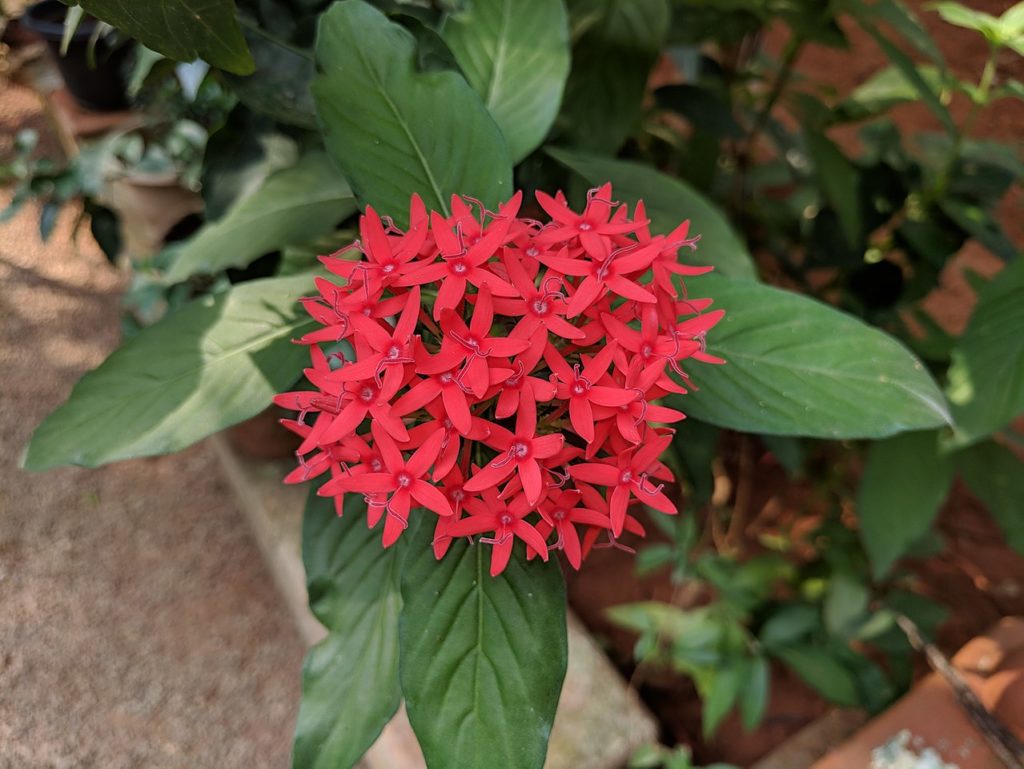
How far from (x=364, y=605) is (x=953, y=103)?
2.00 metres

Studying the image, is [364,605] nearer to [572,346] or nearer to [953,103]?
[572,346]

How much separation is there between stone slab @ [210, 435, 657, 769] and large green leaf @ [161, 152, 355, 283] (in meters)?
0.49

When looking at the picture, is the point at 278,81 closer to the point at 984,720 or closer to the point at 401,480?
the point at 401,480

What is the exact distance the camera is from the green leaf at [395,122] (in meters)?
0.67

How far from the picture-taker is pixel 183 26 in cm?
58

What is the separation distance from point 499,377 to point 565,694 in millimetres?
819

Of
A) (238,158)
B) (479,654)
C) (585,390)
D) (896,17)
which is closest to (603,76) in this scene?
(896,17)

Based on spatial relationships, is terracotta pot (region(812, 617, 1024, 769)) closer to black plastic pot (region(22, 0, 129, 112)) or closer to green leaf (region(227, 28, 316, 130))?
green leaf (region(227, 28, 316, 130))

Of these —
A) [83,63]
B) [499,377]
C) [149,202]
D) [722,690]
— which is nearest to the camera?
[499,377]

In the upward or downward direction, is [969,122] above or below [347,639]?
above

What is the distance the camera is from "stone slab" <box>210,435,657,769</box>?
44.1 inches

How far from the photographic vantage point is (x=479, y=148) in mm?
698

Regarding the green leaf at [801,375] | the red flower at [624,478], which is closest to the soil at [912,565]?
the green leaf at [801,375]

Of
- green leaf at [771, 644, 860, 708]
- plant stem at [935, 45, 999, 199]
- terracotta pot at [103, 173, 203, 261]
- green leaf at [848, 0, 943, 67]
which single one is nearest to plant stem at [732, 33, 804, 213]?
green leaf at [848, 0, 943, 67]
